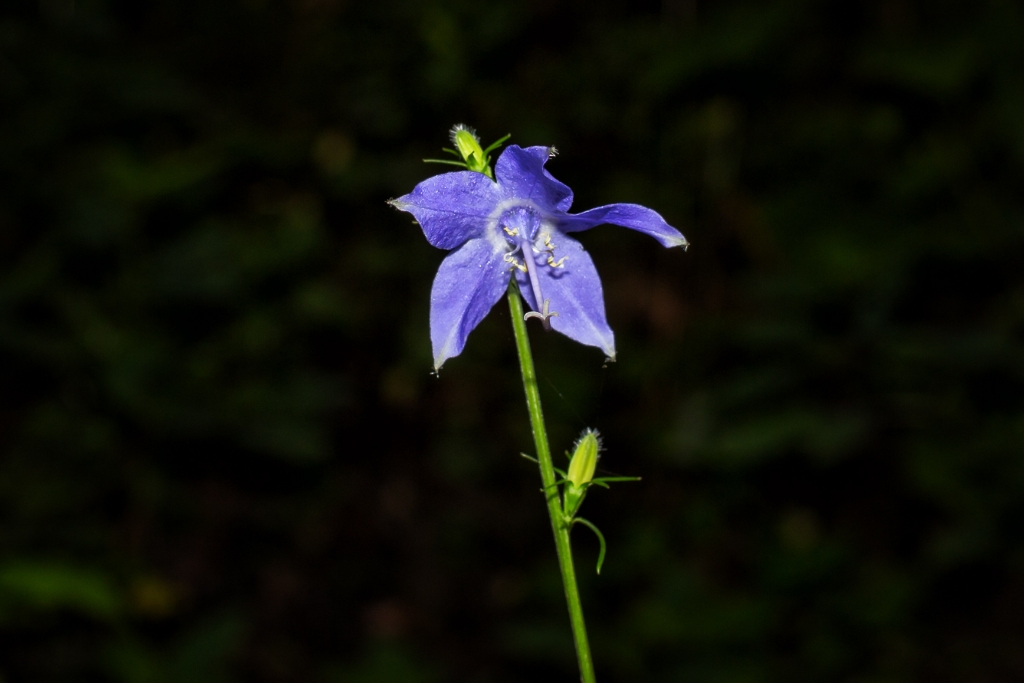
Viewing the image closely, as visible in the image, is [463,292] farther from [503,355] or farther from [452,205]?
[503,355]

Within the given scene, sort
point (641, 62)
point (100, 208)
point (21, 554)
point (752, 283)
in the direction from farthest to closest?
point (641, 62)
point (752, 283)
point (100, 208)
point (21, 554)

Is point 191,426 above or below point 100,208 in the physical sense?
below

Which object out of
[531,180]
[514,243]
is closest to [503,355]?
[514,243]

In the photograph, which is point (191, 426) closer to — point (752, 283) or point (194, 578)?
point (194, 578)

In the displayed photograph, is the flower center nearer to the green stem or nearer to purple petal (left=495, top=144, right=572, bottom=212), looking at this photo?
purple petal (left=495, top=144, right=572, bottom=212)

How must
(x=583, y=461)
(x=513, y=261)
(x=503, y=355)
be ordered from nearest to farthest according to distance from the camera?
(x=583, y=461)
(x=513, y=261)
(x=503, y=355)

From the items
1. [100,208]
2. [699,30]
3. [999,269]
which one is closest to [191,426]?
[100,208]

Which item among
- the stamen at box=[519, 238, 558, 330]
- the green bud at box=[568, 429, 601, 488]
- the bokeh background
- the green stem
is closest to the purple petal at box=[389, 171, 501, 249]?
the stamen at box=[519, 238, 558, 330]
